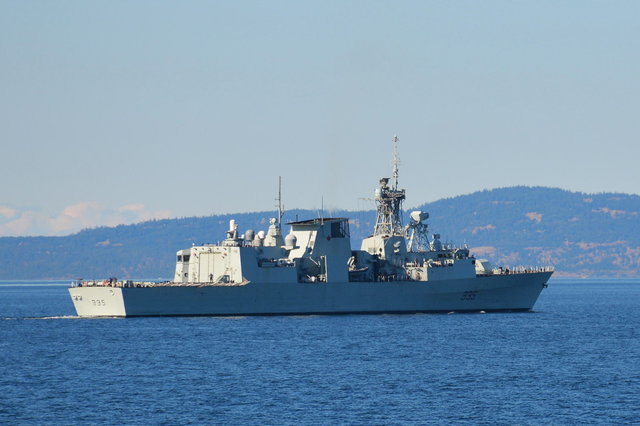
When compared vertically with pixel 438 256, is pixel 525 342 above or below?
below

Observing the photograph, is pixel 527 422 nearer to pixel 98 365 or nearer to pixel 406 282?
pixel 98 365

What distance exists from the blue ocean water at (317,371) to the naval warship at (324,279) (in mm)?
1172

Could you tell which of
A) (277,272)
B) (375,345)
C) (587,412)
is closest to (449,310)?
(277,272)

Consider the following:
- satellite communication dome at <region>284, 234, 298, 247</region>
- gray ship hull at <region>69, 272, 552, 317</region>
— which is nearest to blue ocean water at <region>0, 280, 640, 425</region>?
gray ship hull at <region>69, 272, 552, 317</region>

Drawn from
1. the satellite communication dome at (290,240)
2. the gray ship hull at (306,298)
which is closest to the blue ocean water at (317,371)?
the gray ship hull at (306,298)

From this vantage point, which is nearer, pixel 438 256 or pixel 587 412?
pixel 587 412

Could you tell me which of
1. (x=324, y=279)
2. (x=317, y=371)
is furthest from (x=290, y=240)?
(x=317, y=371)

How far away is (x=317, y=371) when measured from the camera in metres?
43.0

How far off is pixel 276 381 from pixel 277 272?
22412 millimetres

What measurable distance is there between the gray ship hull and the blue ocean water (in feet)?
2.82

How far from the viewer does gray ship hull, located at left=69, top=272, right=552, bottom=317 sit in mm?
62031

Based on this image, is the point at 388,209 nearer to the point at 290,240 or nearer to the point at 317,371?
the point at 290,240

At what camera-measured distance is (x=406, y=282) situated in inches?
2579

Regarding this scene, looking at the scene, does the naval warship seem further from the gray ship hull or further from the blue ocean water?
the blue ocean water
